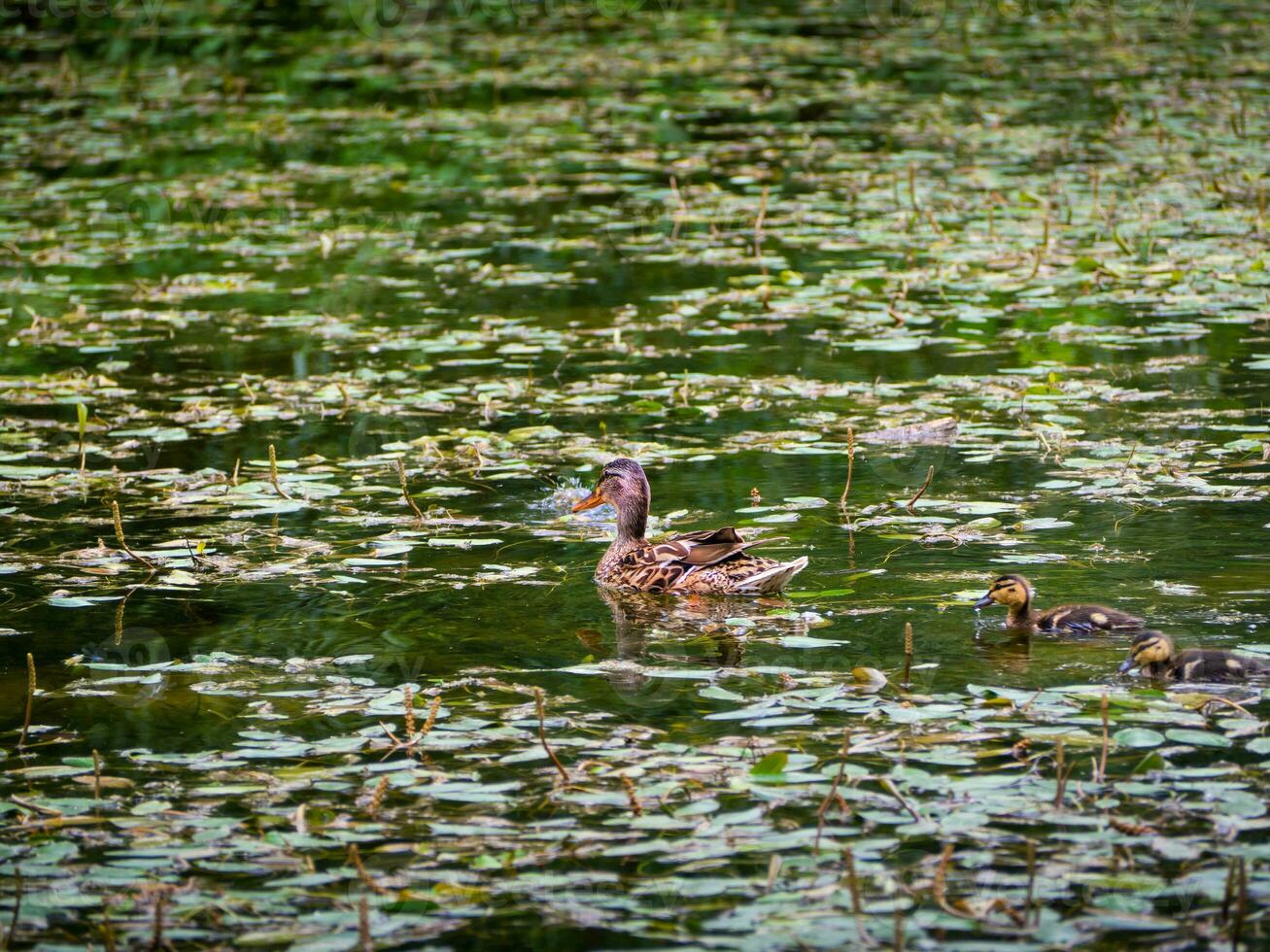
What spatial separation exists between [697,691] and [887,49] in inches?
627

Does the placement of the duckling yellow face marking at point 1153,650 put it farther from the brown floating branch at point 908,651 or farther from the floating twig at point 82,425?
the floating twig at point 82,425

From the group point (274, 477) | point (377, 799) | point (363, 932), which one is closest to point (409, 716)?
point (377, 799)

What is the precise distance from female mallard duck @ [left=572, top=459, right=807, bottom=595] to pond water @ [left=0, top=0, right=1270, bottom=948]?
0.12 metres

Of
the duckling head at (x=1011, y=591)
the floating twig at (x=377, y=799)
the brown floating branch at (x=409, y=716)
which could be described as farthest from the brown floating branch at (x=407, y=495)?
the floating twig at (x=377, y=799)

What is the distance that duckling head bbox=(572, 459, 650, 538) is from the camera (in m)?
7.19

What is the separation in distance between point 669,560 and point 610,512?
1326mm

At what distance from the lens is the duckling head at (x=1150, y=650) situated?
5496 millimetres

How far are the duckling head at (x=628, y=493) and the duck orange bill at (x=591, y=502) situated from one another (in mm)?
74

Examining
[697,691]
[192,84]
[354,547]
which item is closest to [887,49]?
[192,84]

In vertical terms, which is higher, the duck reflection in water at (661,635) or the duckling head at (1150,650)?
the duckling head at (1150,650)

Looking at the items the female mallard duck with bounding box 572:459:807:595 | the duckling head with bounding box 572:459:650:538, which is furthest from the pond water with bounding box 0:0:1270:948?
the duckling head with bounding box 572:459:650:538

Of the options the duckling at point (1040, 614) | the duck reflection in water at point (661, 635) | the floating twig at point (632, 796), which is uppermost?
the floating twig at point (632, 796)

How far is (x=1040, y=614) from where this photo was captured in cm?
616

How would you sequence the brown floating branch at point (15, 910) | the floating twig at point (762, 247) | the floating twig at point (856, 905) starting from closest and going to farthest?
the floating twig at point (856, 905), the brown floating branch at point (15, 910), the floating twig at point (762, 247)
